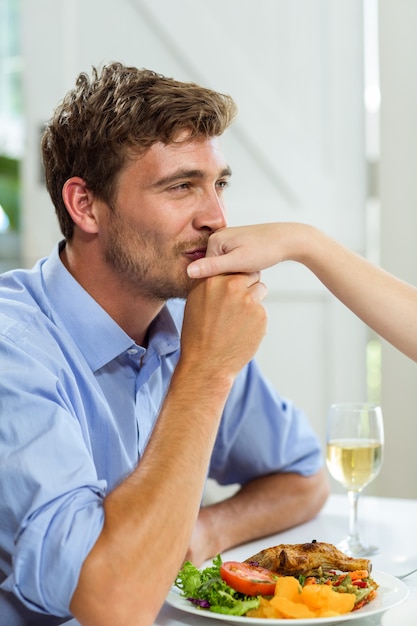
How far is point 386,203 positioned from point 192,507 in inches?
71.4

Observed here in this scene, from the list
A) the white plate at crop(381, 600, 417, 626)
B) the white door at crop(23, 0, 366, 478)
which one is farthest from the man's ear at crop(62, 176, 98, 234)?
the white door at crop(23, 0, 366, 478)

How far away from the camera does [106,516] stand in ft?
3.62

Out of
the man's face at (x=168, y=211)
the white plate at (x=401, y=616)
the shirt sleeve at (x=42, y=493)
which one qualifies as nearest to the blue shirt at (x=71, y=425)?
the shirt sleeve at (x=42, y=493)

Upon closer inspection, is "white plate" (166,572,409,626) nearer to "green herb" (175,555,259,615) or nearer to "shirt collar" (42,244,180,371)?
"green herb" (175,555,259,615)

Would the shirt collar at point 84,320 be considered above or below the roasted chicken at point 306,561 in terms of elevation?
above

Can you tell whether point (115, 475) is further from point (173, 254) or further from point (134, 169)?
point (134, 169)

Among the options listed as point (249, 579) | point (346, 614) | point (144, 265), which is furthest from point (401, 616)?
point (144, 265)

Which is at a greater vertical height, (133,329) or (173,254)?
(173,254)

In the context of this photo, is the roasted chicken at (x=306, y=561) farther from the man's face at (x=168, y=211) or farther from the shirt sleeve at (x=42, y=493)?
the man's face at (x=168, y=211)

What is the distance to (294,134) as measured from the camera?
2.89m

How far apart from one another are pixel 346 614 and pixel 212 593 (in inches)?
6.4

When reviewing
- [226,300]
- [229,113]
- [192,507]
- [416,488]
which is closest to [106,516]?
[192,507]

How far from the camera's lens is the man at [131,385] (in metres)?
1.08

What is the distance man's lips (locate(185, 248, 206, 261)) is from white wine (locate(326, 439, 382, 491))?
0.36 m
